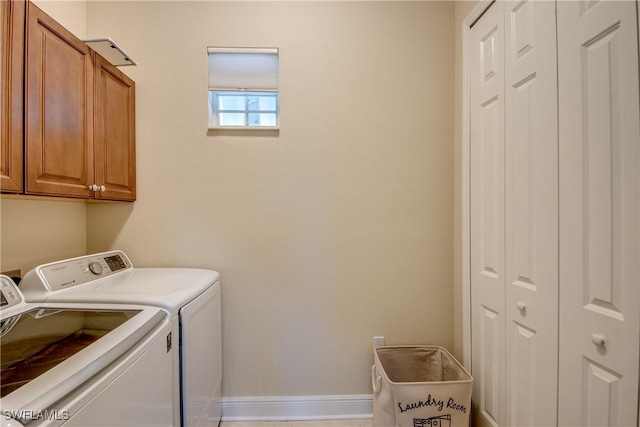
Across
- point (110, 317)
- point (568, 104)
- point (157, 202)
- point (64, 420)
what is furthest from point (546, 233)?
point (157, 202)

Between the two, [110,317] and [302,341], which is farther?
[302,341]

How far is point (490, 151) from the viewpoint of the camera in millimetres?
1424

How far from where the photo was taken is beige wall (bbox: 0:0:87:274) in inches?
50.8

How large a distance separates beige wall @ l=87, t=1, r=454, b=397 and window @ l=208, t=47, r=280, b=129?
0.07m

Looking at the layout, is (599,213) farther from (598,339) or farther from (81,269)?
(81,269)

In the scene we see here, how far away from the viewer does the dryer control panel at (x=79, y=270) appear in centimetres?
122

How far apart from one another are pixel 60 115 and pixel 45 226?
66 centimetres

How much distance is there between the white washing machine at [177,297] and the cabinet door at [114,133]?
0.39 metres

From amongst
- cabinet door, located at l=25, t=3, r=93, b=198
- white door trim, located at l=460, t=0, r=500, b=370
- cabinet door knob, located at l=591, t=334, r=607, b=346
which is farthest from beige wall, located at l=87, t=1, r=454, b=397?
cabinet door knob, located at l=591, t=334, r=607, b=346

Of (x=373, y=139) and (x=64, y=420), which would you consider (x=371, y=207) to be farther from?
(x=64, y=420)

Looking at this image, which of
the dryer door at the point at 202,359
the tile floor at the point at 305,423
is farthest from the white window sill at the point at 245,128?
the tile floor at the point at 305,423

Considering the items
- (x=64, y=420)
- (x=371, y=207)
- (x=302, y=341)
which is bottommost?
(x=302, y=341)

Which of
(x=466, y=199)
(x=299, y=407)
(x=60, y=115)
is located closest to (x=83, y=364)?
(x=60, y=115)

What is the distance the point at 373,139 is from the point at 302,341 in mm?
1377
